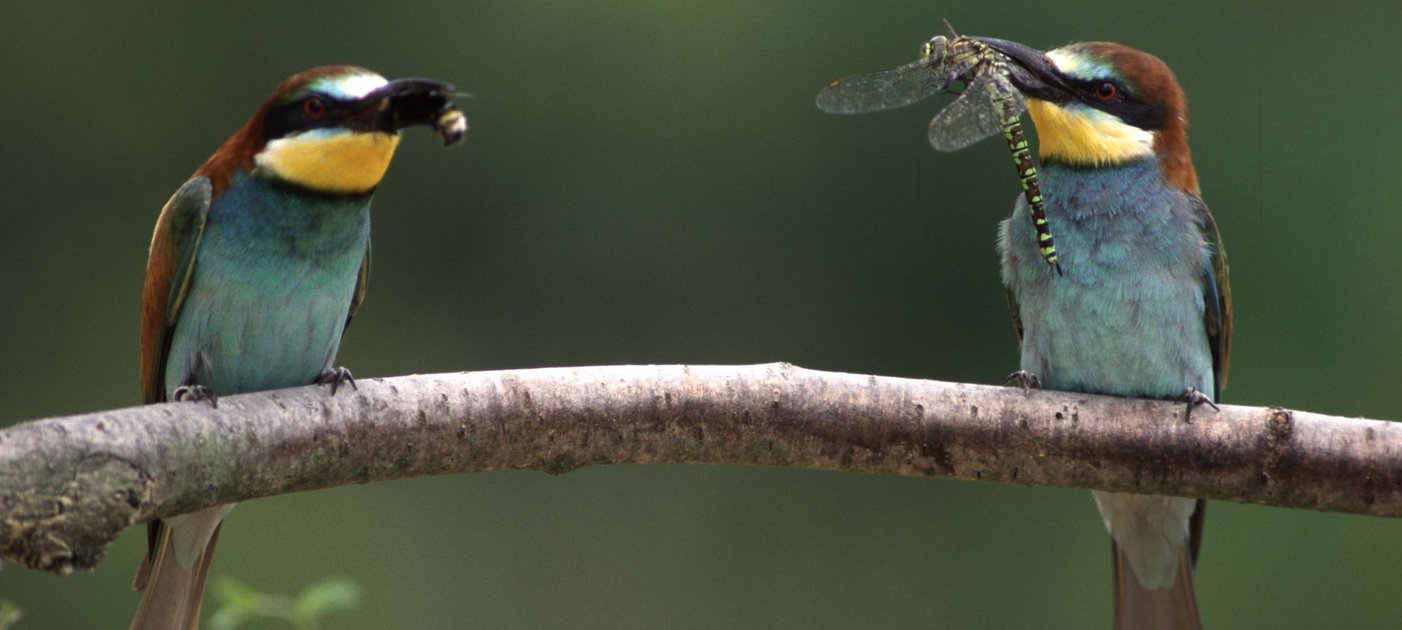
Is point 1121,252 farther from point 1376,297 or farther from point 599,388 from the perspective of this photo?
point 1376,297

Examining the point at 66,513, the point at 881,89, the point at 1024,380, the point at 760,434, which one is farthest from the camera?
the point at 881,89

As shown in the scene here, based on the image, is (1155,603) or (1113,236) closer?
(1113,236)

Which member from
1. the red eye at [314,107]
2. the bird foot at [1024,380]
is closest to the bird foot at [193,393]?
the red eye at [314,107]

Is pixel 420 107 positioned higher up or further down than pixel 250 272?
higher up

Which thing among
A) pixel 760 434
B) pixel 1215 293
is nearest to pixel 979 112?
pixel 1215 293

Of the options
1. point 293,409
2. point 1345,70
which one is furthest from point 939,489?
point 293,409

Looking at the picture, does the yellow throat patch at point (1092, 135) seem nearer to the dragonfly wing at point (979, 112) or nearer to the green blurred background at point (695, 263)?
the dragonfly wing at point (979, 112)

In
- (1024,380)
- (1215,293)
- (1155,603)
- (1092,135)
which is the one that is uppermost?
(1092,135)

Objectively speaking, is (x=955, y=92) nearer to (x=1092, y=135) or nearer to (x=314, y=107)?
(x=1092, y=135)

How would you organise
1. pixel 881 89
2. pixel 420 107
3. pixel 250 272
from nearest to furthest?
pixel 420 107
pixel 250 272
pixel 881 89
